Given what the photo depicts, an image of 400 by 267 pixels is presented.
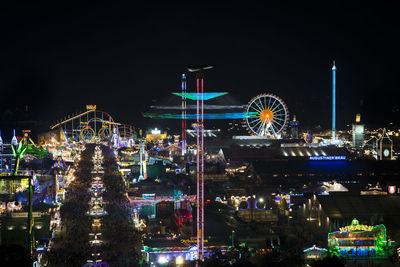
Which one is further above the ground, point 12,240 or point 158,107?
point 158,107

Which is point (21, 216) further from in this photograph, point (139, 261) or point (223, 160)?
point (223, 160)

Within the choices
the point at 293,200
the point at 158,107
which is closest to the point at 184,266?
the point at 293,200

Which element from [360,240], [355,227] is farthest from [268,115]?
[360,240]

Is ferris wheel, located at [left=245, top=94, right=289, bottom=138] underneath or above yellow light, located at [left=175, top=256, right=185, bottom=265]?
above

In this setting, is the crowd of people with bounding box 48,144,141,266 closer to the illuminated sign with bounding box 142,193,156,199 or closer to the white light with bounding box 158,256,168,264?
the white light with bounding box 158,256,168,264

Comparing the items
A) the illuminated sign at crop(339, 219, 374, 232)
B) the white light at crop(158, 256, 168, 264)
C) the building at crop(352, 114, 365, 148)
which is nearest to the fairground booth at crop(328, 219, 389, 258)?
the illuminated sign at crop(339, 219, 374, 232)

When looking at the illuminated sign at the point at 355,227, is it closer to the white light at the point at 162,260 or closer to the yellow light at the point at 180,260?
the yellow light at the point at 180,260

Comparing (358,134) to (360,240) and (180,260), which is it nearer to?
(360,240)

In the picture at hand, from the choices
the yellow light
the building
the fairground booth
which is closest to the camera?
the yellow light

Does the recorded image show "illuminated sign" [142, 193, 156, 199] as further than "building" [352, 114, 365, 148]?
No
